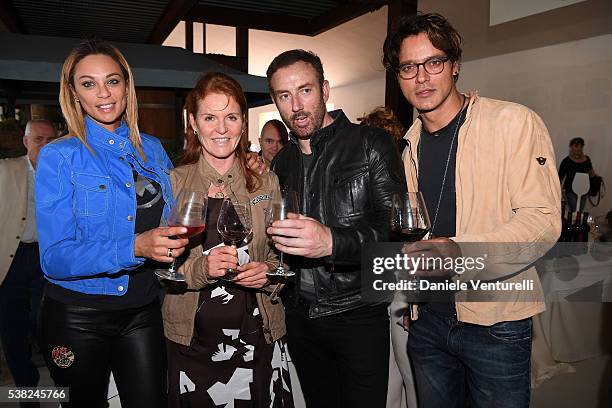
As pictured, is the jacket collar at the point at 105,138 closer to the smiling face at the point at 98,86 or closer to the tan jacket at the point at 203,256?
the smiling face at the point at 98,86

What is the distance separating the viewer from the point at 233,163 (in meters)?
2.06

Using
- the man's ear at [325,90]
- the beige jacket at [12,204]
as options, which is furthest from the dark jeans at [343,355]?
the beige jacket at [12,204]

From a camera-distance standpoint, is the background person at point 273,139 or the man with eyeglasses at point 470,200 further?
the background person at point 273,139

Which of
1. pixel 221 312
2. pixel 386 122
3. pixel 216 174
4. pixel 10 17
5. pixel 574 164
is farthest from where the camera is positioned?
pixel 574 164

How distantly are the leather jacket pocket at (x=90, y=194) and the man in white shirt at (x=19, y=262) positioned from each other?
2.06 meters

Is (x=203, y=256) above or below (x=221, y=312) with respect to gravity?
above

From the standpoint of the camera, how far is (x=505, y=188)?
5.02 feet

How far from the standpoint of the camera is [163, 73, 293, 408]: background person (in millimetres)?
1876

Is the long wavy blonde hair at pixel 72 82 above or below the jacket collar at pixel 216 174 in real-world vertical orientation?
above

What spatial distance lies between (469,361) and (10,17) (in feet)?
22.6

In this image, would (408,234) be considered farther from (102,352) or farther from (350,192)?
(102,352)

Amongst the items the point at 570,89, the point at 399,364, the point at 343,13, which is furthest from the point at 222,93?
the point at 570,89

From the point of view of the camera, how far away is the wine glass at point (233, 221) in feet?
5.37

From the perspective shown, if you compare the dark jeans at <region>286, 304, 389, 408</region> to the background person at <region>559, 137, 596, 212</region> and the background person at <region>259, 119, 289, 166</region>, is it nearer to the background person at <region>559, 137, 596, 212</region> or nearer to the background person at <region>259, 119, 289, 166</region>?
the background person at <region>259, 119, 289, 166</region>
